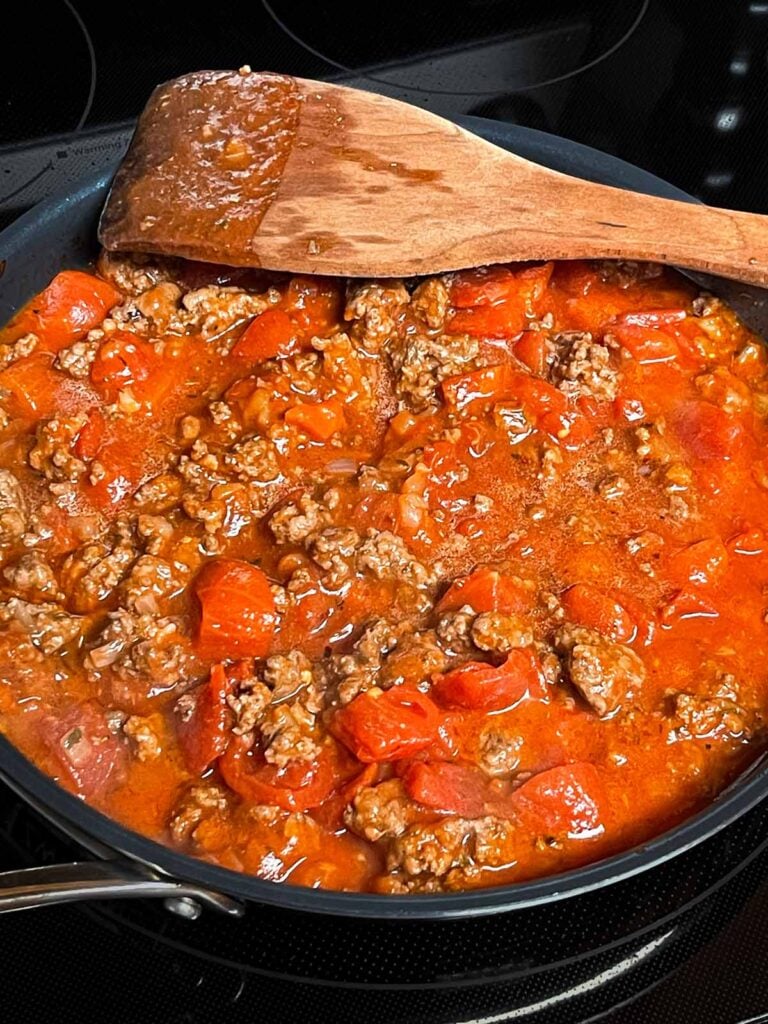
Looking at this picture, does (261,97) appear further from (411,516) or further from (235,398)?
(411,516)

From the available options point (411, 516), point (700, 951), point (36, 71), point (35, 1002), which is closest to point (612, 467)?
point (411, 516)

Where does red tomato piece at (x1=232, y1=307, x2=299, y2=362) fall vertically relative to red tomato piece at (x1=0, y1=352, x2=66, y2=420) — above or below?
below

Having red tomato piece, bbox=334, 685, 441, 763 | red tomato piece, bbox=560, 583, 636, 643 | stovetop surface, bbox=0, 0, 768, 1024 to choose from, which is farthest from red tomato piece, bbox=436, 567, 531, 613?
stovetop surface, bbox=0, 0, 768, 1024

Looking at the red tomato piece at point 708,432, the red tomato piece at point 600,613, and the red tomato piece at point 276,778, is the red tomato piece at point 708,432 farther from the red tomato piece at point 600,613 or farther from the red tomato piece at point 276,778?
the red tomato piece at point 276,778

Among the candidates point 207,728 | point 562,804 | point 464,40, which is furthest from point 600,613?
point 464,40

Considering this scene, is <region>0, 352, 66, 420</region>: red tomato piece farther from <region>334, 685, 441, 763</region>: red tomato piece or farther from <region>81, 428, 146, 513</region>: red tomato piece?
<region>334, 685, 441, 763</region>: red tomato piece

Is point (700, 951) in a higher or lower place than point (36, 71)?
lower

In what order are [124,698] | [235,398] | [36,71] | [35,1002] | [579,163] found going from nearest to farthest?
1. [35,1002]
2. [124,698]
3. [235,398]
4. [579,163]
5. [36,71]
